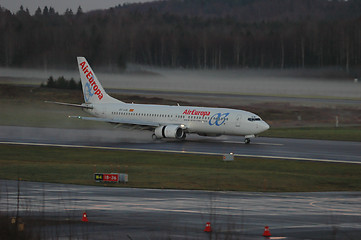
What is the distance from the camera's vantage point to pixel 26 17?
330ft

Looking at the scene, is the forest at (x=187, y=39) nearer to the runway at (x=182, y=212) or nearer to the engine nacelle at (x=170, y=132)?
the engine nacelle at (x=170, y=132)

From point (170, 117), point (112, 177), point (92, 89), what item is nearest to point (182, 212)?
point (112, 177)

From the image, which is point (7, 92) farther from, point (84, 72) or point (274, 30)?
point (274, 30)

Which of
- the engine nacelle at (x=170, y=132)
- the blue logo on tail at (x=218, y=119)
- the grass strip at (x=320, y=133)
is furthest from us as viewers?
the grass strip at (x=320, y=133)

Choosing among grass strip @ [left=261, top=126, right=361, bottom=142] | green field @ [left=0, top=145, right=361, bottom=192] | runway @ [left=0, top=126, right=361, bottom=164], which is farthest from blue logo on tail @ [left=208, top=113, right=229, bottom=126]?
green field @ [left=0, top=145, right=361, bottom=192]

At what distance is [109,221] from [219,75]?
2953 inches

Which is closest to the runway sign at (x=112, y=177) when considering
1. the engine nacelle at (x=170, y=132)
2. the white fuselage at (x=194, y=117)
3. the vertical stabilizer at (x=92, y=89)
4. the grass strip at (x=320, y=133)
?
the white fuselage at (x=194, y=117)

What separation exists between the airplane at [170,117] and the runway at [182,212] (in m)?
31.2

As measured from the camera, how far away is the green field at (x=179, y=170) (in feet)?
139

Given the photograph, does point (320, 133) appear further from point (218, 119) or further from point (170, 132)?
point (170, 132)

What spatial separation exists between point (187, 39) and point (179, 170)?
59.3m

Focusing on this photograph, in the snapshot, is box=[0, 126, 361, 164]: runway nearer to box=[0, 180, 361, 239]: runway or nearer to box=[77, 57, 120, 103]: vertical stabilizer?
box=[77, 57, 120, 103]: vertical stabilizer

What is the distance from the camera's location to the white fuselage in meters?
69.5

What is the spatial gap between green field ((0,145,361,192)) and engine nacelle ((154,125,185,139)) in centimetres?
1064
